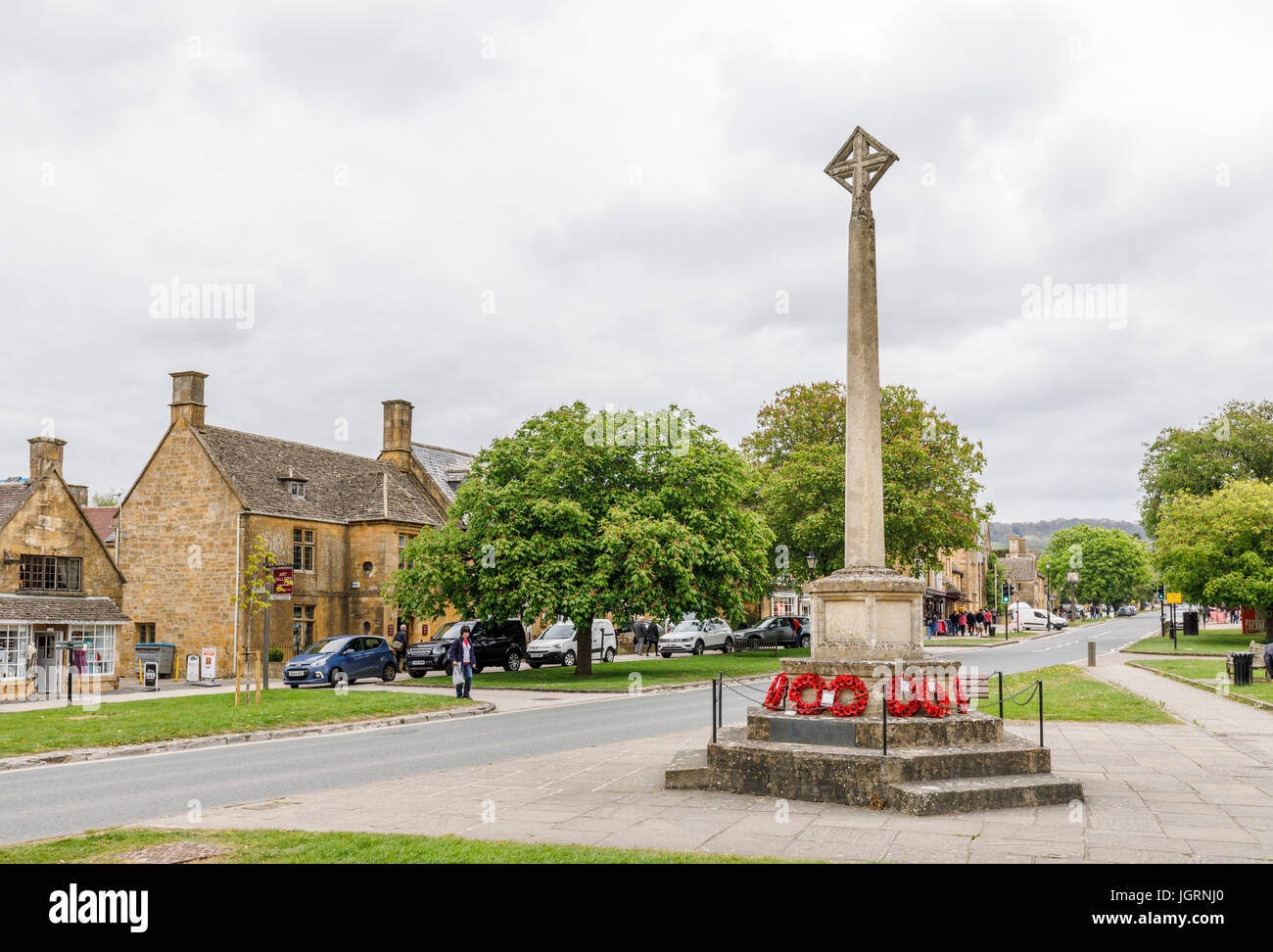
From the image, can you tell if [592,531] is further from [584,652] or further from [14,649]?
[14,649]

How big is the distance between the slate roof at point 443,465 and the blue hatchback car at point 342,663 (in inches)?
664

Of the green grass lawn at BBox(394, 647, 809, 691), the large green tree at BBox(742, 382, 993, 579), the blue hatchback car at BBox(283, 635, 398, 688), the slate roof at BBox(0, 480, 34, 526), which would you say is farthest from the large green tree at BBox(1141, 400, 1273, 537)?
the slate roof at BBox(0, 480, 34, 526)

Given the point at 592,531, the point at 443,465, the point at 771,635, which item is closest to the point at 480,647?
the point at 592,531

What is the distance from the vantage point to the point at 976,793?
961cm

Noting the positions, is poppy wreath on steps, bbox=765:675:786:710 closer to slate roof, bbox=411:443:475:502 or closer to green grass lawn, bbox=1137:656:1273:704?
green grass lawn, bbox=1137:656:1273:704

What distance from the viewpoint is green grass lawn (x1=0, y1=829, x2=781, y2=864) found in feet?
24.3

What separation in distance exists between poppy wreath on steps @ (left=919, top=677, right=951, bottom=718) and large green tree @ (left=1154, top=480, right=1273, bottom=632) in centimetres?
3558

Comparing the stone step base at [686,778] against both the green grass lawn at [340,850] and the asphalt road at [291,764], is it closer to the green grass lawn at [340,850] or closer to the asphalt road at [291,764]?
the green grass lawn at [340,850]

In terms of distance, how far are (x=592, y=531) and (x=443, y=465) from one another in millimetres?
24340

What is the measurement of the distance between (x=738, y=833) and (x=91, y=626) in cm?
3196

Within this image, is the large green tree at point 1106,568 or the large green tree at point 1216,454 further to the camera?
the large green tree at point 1106,568

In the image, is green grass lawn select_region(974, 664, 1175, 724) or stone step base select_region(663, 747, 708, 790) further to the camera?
green grass lawn select_region(974, 664, 1175, 724)

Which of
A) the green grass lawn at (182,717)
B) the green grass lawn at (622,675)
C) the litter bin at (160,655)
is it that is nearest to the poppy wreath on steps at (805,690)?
the green grass lawn at (182,717)

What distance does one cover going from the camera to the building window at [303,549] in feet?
132
